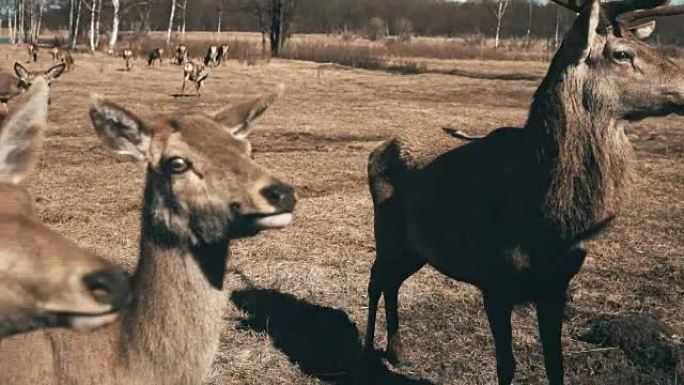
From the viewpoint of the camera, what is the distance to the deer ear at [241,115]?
3789 millimetres

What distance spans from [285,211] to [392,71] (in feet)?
105

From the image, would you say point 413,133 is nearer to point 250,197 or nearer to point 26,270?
point 250,197

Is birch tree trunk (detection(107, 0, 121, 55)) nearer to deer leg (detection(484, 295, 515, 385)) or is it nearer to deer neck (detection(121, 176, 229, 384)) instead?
deer leg (detection(484, 295, 515, 385))

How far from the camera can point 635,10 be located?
4664mm

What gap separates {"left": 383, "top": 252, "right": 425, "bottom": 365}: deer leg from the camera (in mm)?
5574

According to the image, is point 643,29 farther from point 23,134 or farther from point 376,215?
point 23,134

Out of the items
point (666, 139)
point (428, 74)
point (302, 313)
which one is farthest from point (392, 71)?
point (302, 313)

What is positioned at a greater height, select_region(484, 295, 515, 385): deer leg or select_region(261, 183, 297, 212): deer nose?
select_region(261, 183, 297, 212): deer nose

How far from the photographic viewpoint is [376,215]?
5.75 meters

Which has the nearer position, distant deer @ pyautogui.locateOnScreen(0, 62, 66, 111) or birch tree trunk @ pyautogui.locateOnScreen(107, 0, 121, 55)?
distant deer @ pyautogui.locateOnScreen(0, 62, 66, 111)

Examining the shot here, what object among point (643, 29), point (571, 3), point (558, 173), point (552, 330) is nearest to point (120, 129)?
point (558, 173)

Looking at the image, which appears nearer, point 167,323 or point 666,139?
point 167,323

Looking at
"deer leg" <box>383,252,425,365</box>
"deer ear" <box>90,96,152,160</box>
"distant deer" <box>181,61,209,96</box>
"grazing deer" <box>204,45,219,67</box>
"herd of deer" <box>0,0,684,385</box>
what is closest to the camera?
"herd of deer" <box>0,0,684,385</box>

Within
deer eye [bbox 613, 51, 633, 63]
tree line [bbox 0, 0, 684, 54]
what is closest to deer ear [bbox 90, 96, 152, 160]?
deer eye [bbox 613, 51, 633, 63]
